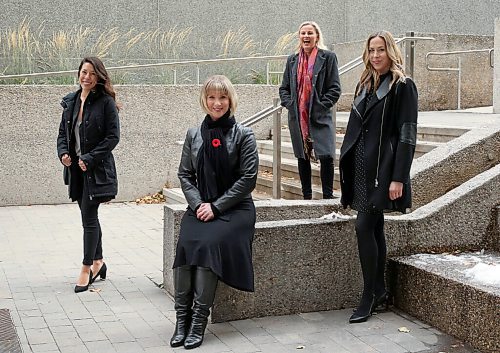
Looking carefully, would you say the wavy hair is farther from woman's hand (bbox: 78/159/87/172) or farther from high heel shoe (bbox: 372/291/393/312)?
high heel shoe (bbox: 372/291/393/312)

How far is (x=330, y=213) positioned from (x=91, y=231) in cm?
194

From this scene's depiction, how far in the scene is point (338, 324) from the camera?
5.83 m

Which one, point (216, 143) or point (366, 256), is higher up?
point (216, 143)

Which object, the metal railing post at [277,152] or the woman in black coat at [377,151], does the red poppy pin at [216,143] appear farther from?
the metal railing post at [277,152]

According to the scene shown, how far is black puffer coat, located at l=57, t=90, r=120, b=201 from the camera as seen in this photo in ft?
22.5

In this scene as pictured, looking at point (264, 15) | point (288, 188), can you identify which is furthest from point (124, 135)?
point (264, 15)

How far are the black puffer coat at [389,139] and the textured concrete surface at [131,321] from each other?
0.87 m

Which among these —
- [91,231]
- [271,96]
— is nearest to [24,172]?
[271,96]

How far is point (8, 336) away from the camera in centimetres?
560

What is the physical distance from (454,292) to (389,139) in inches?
42.7

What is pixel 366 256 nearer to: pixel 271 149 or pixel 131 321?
pixel 131 321

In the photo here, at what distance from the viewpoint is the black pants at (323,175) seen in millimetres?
7574

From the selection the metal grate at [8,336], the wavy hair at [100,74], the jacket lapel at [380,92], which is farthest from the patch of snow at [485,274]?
the wavy hair at [100,74]

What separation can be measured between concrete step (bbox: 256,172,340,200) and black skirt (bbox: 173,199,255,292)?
269 cm
